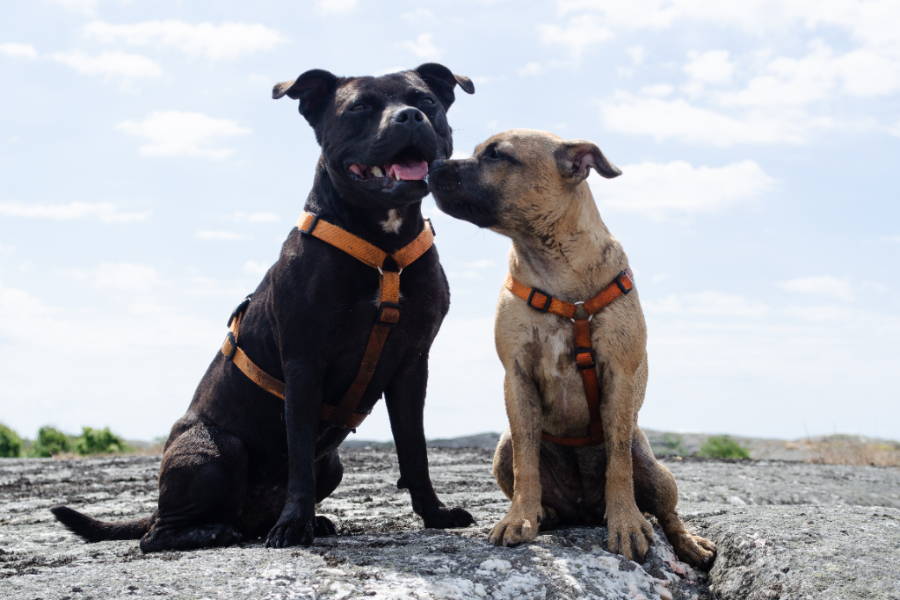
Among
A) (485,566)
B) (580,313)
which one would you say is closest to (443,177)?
(580,313)

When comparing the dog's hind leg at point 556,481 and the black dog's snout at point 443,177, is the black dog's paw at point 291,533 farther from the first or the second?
the black dog's snout at point 443,177

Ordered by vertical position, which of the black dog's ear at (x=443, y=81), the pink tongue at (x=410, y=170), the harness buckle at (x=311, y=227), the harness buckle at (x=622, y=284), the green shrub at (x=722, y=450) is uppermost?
the black dog's ear at (x=443, y=81)

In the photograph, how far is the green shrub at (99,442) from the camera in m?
14.0

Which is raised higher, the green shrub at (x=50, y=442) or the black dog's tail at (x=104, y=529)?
the green shrub at (x=50, y=442)

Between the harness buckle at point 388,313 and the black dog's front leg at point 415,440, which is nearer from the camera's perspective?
the harness buckle at point 388,313

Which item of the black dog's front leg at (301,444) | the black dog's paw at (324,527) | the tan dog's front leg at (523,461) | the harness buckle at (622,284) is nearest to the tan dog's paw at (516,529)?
the tan dog's front leg at (523,461)

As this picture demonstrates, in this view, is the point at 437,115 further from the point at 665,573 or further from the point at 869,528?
the point at 869,528

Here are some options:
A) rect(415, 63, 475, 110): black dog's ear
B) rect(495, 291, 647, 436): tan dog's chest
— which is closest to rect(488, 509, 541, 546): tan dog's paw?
rect(495, 291, 647, 436): tan dog's chest

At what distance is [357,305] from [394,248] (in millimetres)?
345

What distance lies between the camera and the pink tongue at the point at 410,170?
4324mm

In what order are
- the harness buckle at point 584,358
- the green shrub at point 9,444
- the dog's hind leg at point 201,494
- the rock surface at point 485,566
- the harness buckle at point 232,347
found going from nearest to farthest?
the rock surface at point 485,566, the harness buckle at point 584,358, the dog's hind leg at point 201,494, the harness buckle at point 232,347, the green shrub at point 9,444

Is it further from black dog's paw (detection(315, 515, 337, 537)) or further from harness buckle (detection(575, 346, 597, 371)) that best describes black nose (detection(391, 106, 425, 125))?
black dog's paw (detection(315, 515, 337, 537))

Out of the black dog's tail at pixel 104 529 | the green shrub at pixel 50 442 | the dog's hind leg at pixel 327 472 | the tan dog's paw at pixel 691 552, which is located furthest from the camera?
the green shrub at pixel 50 442

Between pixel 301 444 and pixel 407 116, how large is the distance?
1.62 meters
